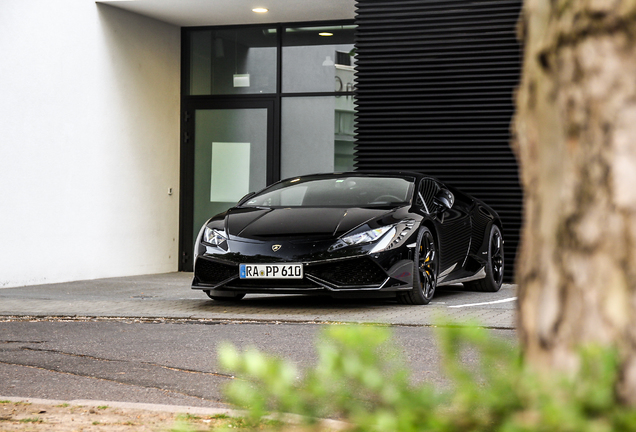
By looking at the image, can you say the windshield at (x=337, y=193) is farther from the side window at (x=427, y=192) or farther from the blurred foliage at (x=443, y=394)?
the blurred foliage at (x=443, y=394)

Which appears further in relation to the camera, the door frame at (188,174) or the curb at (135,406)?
the door frame at (188,174)

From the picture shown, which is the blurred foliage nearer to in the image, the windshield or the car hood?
the car hood

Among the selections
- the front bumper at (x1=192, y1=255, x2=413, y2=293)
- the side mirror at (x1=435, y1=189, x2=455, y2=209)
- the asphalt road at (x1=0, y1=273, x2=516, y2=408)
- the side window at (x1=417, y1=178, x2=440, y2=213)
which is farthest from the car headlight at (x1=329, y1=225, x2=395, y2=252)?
the side mirror at (x1=435, y1=189, x2=455, y2=209)

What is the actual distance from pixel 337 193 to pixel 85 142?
16.8ft

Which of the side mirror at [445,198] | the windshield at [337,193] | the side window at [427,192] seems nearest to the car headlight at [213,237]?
the windshield at [337,193]

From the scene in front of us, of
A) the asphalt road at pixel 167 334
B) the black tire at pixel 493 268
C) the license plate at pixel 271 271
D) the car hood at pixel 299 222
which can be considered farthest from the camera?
the black tire at pixel 493 268

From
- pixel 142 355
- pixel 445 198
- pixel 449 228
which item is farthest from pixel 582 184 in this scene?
pixel 445 198

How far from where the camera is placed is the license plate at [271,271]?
752cm

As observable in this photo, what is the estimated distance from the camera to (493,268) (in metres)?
10.1

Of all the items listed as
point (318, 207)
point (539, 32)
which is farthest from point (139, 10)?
point (539, 32)

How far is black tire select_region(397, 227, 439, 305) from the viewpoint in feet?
26.1

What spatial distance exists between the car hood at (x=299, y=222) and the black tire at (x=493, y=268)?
2337 millimetres

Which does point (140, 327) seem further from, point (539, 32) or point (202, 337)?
point (539, 32)

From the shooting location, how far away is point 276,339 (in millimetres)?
6137
